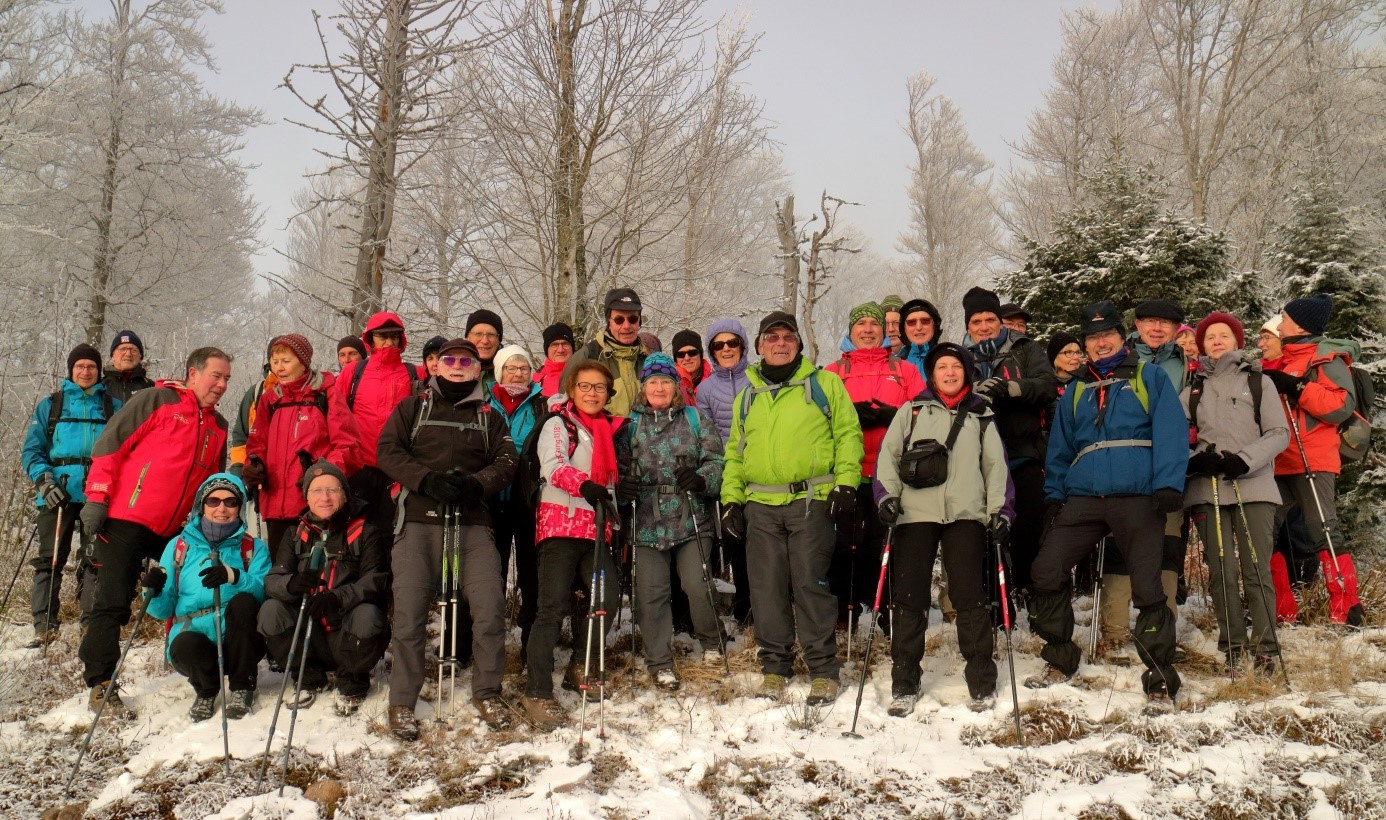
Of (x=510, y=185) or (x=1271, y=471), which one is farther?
(x=510, y=185)

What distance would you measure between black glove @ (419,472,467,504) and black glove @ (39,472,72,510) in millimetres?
3480

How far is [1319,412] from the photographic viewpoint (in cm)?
566

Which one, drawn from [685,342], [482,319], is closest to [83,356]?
[482,319]

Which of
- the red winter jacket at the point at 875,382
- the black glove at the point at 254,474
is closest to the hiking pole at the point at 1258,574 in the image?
the red winter jacket at the point at 875,382

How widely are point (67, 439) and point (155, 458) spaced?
1.99 metres

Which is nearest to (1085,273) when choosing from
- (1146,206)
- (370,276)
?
(1146,206)

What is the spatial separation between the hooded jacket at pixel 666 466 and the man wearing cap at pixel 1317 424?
410cm

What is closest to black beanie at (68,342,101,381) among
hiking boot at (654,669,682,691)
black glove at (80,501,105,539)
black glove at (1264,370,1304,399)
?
black glove at (80,501,105,539)

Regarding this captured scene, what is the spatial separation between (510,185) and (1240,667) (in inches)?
289

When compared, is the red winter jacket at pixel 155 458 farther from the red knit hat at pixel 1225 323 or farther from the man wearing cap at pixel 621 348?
the red knit hat at pixel 1225 323

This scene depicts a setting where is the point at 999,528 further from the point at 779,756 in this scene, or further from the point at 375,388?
the point at 375,388

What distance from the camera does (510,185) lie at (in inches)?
323

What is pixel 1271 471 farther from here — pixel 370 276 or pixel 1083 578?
pixel 370 276

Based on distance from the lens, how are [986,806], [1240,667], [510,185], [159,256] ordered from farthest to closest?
[159,256] < [510,185] < [1240,667] < [986,806]
